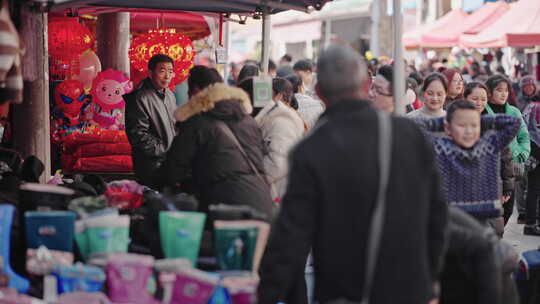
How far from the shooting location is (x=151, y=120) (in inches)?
297

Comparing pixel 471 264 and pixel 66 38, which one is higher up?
pixel 66 38

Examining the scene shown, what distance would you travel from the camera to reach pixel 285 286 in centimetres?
391

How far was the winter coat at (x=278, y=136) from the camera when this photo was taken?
244 inches

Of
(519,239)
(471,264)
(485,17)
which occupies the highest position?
(485,17)

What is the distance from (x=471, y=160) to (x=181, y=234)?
212 cm

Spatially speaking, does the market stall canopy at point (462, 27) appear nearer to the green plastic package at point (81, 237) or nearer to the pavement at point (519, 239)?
the pavement at point (519, 239)

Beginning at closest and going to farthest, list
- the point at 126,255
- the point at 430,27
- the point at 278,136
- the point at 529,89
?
the point at 126,255
the point at 278,136
the point at 529,89
the point at 430,27

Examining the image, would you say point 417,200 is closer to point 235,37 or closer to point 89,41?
point 89,41

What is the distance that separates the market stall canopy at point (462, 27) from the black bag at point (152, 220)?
14433mm

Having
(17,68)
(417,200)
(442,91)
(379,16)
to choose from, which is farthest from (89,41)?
(379,16)

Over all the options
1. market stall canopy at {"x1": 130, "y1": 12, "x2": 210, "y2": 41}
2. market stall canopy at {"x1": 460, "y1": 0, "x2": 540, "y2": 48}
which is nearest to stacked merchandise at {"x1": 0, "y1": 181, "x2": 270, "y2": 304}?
market stall canopy at {"x1": 130, "y1": 12, "x2": 210, "y2": 41}

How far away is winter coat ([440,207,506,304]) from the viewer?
471 cm

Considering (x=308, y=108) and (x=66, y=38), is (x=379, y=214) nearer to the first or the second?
(x=308, y=108)

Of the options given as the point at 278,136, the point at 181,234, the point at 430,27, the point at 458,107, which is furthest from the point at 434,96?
the point at 430,27
